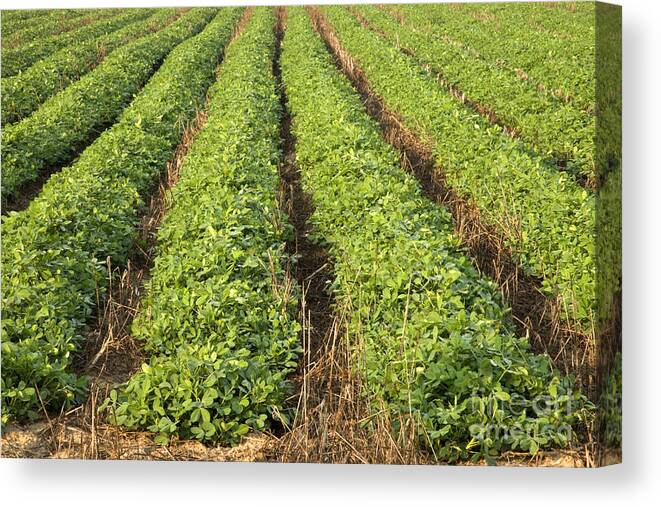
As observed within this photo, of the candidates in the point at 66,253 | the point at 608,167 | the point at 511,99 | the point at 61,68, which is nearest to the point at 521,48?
the point at 511,99

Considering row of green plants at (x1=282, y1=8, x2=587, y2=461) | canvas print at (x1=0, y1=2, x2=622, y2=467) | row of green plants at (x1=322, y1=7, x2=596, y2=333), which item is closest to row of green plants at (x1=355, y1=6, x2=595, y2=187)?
canvas print at (x1=0, y1=2, x2=622, y2=467)

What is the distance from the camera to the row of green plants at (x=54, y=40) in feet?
21.4

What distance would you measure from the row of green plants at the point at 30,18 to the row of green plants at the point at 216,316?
1599mm

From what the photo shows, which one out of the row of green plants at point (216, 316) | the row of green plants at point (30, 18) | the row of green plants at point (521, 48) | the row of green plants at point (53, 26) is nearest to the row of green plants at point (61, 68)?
the row of green plants at point (53, 26)

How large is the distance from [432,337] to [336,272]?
130cm

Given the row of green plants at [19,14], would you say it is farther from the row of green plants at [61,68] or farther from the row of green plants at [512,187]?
the row of green plants at [512,187]

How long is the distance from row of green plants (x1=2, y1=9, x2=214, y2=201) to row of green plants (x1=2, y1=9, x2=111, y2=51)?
429mm

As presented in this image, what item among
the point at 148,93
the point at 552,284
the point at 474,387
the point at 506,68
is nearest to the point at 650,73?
the point at 552,284

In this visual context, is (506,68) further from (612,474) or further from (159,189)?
(612,474)

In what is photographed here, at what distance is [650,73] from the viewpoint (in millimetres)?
4984

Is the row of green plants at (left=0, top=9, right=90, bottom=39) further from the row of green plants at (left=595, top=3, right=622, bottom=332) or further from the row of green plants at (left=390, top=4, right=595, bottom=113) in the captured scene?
the row of green plants at (left=595, top=3, right=622, bottom=332)

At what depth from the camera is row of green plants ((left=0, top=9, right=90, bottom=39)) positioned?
238 inches

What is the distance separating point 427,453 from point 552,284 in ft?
4.96

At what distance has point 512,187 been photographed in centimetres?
655
